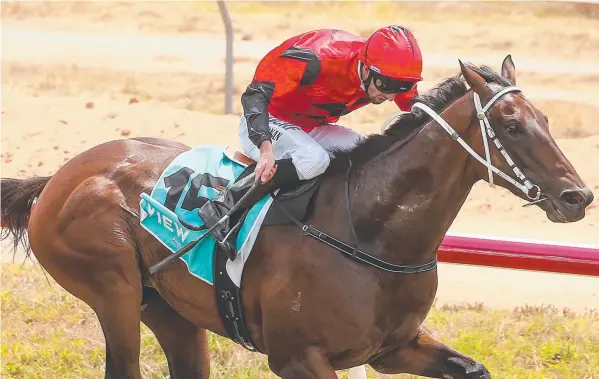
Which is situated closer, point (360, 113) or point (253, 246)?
point (253, 246)

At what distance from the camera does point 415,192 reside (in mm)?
4566

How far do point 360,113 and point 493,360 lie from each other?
728 centimetres

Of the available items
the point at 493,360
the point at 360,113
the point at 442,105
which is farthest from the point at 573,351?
the point at 360,113

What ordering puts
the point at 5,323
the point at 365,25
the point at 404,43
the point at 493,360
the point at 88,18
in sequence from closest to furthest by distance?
the point at 404,43, the point at 493,360, the point at 5,323, the point at 365,25, the point at 88,18

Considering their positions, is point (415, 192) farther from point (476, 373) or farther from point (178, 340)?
point (178, 340)

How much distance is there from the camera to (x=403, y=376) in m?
6.00

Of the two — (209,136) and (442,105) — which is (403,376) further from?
(209,136)

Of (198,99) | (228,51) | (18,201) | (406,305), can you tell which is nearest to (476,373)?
(406,305)

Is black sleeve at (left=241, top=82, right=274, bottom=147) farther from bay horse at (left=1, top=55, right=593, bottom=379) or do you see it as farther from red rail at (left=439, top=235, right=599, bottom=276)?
red rail at (left=439, top=235, right=599, bottom=276)

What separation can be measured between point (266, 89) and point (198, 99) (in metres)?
9.65

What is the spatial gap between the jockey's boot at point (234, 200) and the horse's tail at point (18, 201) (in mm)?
1344

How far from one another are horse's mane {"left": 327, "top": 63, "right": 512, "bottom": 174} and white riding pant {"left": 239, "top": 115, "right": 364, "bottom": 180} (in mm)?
78

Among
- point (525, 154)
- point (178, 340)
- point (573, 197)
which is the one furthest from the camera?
point (178, 340)

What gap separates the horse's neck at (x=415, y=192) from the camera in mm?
4477
